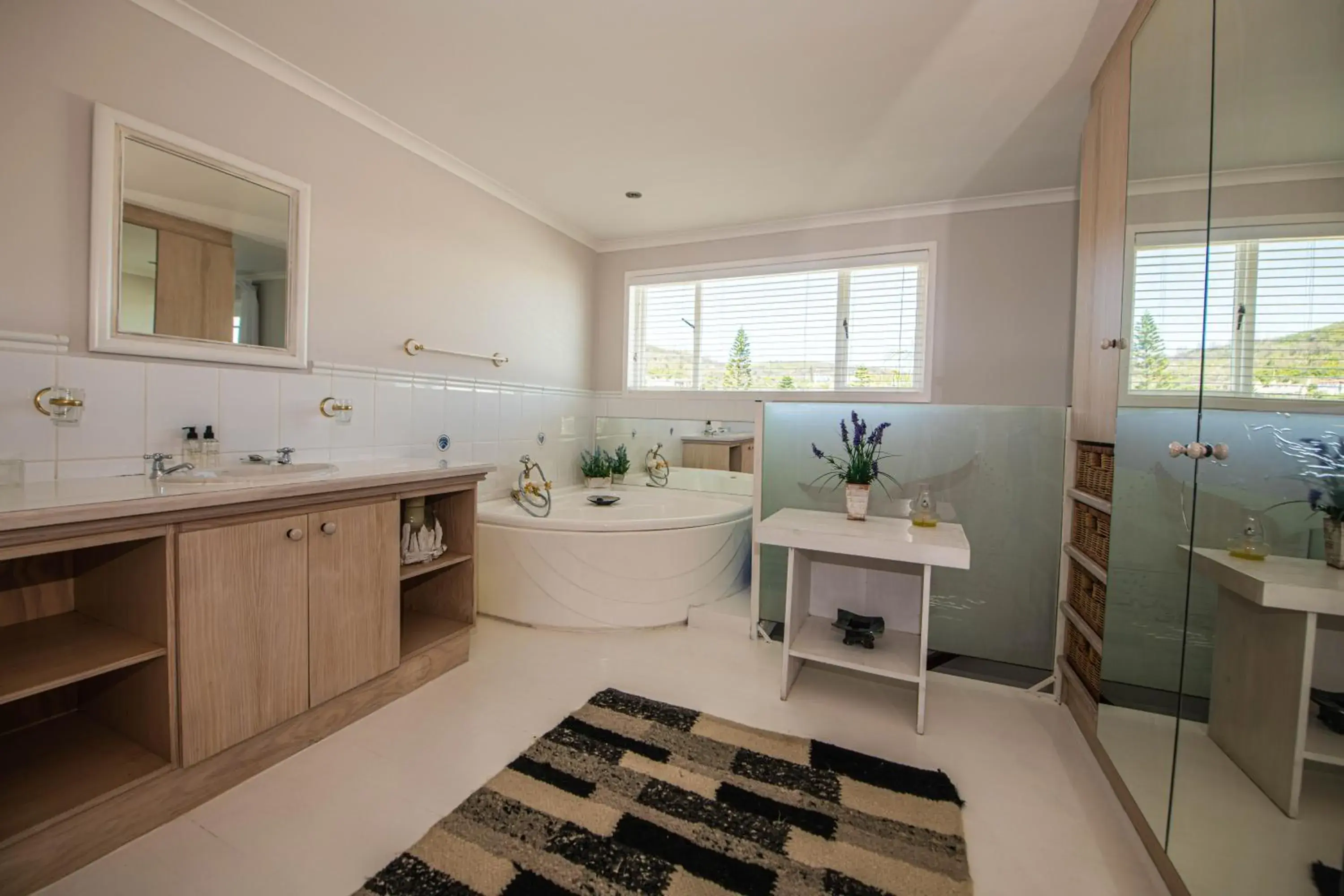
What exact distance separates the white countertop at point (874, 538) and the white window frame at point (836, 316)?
0.83 m

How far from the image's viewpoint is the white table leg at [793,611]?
7.22 ft

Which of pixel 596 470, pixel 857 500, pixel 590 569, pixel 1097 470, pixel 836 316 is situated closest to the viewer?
pixel 1097 470

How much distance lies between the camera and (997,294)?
302 cm

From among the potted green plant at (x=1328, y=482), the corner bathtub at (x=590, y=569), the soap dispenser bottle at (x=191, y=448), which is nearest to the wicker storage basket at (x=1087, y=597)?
the potted green plant at (x=1328, y=482)

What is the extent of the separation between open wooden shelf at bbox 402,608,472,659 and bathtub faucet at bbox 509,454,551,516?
2.42 feet

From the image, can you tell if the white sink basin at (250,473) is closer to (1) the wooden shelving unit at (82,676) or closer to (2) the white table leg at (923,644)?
(1) the wooden shelving unit at (82,676)

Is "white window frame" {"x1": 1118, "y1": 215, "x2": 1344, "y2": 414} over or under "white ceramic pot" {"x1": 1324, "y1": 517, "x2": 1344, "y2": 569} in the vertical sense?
over

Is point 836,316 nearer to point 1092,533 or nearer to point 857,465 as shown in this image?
point 857,465

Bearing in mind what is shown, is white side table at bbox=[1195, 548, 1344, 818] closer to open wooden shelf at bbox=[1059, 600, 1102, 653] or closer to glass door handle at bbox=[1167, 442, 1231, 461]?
glass door handle at bbox=[1167, 442, 1231, 461]

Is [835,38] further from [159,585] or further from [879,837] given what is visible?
[159,585]

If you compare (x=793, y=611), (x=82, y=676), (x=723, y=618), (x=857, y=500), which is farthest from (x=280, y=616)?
(x=857, y=500)

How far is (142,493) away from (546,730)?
1.36 m

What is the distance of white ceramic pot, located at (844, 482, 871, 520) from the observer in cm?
238

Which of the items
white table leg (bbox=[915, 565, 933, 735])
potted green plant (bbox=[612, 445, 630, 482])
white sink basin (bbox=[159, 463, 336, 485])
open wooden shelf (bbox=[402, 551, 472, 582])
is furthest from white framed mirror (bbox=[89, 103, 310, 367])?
white table leg (bbox=[915, 565, 933, 735])
